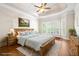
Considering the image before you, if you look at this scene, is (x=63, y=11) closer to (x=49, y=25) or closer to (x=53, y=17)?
(x=53, y=17)

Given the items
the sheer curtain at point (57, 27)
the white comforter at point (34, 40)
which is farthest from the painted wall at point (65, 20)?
the white comforter at point (34, 40)

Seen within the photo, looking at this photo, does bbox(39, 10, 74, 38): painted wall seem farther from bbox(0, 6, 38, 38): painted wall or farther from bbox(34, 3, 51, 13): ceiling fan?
bbox(0, 6, 38, 38): painted wall

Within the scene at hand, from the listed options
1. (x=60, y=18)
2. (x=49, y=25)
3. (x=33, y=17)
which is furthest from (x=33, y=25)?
(x=60, y=18)

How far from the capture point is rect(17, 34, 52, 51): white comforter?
66.6 inches

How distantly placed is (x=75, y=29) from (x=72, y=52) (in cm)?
47

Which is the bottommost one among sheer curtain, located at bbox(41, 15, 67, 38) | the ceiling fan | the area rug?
the area rug

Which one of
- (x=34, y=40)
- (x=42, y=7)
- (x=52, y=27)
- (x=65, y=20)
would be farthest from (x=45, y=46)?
(x=42, y=7)

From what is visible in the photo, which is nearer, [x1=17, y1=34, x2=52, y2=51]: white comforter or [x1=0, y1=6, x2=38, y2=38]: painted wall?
[x1=0, y1=6, x2=38, y2=38]: painted wall

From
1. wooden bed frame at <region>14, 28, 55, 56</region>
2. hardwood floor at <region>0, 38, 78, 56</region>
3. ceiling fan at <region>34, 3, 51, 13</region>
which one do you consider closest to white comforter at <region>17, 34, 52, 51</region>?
wooden bed frame at <region>14, 28, 55, 56</region>

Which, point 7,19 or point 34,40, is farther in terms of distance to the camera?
point 34,40

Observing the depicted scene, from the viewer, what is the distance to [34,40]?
5.96 ft

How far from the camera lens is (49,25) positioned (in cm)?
181

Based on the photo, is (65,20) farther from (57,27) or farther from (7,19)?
(7,19)

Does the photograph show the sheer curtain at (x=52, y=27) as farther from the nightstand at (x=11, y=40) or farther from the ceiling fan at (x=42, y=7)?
the nightstand at (x=11, y=40)
